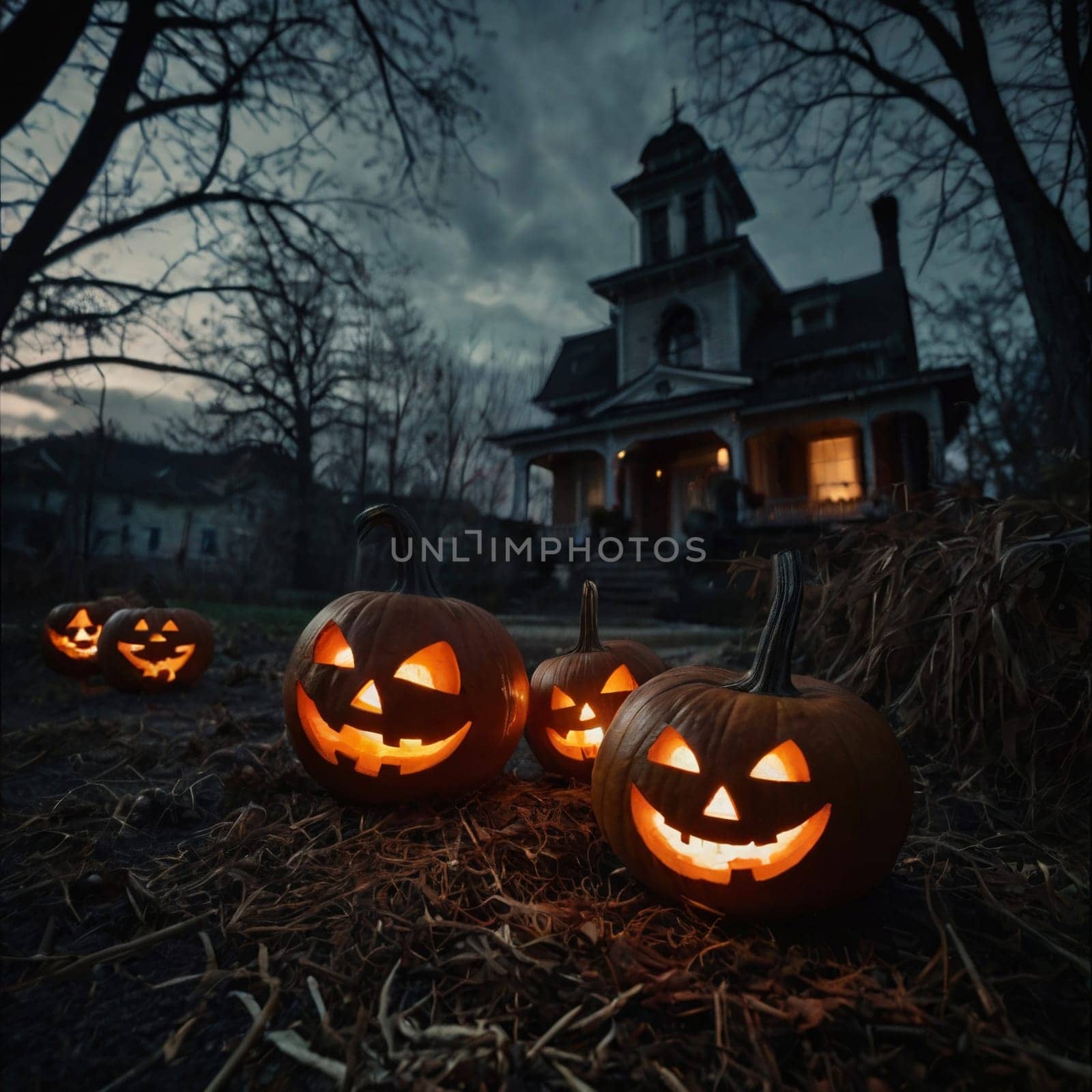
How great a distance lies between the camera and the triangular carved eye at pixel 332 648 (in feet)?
5.67

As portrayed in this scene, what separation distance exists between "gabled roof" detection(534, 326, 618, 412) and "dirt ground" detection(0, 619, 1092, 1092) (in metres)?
16.4

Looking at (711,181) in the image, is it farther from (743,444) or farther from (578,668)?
(578,668)

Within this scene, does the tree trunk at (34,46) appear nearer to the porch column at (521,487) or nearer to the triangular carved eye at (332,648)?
the triangular carved eye at (332,648)

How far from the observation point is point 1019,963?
3.34 feet

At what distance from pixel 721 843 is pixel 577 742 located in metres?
0.85

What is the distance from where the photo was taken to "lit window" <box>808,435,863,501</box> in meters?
13.6

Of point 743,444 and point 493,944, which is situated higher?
point 743,444

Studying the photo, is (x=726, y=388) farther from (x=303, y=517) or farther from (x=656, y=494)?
(x=303, y=517)

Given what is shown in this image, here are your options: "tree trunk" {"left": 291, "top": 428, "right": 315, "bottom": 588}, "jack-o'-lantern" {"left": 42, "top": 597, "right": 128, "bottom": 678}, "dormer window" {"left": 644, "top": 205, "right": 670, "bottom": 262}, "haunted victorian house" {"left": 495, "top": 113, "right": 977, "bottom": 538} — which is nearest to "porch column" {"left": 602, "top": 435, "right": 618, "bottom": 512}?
"haunted victorian house" {"left": 495, "top": 113, "right": 977, "bottom": 538}

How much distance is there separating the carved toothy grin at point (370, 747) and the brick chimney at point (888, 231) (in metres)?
20.1

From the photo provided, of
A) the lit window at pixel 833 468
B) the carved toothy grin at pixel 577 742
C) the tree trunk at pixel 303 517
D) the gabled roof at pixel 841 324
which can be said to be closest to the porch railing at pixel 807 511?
the lit window at pixel 833 468

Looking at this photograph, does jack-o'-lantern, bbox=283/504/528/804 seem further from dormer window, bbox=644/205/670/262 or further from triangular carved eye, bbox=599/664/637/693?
dormer window, bbox=644/205/670/262

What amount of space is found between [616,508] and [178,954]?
13.5 m

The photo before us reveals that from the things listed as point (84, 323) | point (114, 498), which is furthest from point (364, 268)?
point (114, 498)
